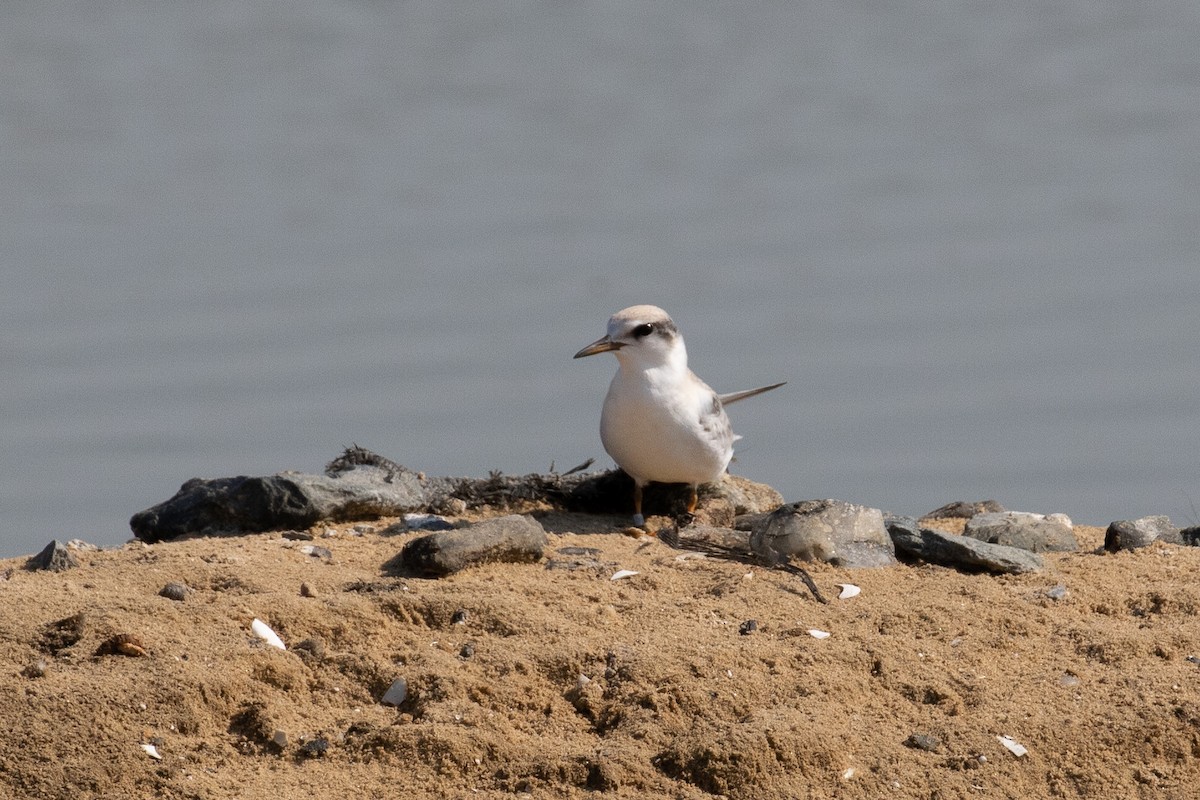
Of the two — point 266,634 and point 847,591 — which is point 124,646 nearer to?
point 266,634

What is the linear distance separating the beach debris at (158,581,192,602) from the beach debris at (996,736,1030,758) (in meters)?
2.36

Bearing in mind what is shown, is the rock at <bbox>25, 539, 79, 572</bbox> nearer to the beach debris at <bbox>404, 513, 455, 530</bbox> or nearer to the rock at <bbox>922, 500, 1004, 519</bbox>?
the beach debris at <bbox>404, 513, 455, 530</bbox>

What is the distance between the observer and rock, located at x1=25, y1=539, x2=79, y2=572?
507cm

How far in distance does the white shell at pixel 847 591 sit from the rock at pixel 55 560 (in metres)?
2.45

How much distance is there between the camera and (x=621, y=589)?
4992mm

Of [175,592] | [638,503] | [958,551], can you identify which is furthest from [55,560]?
[958,551]

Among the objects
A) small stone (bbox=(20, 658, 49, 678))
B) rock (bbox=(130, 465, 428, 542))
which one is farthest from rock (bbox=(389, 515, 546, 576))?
small stone (bbox=(20, 658, 49, 678))

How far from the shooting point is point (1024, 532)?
5883 millimetres

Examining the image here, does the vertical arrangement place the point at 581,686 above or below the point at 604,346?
below

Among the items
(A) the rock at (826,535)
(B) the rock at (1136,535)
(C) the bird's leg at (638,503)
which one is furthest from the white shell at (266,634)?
(B) the rock at (1136,535)

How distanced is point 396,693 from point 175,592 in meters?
0.89

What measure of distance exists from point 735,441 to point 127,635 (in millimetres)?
3315

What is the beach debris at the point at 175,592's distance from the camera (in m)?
4.71

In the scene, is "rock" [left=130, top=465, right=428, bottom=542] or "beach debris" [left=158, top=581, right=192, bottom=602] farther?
"rock" [left=130, top=465, right=428, bottom=542]
